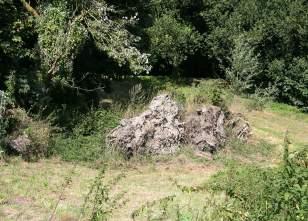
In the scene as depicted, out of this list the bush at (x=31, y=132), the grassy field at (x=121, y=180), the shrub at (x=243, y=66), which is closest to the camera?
the grassy field at (x=121, y=180)

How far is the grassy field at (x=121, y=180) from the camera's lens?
8.02 meters

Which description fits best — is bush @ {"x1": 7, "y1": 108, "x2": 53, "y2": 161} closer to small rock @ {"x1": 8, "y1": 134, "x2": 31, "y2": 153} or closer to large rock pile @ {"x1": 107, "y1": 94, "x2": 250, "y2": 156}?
small rock @ {"x1": 8, "y1": 134, "x2": 31, "y2": 153}

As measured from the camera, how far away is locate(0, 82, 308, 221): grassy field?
8.02 metres

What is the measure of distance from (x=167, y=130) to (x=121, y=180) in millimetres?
2572

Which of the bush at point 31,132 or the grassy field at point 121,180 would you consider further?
the bush at point 31,132

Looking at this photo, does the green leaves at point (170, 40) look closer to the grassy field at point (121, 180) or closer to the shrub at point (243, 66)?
the shrub at point (243, 66)

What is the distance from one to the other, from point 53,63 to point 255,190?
8.18m

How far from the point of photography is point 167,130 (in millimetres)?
12570

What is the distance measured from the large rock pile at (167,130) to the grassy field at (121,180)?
0.31m

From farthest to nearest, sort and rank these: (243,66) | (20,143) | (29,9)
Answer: (243,66) → (29,9) → (20,143)

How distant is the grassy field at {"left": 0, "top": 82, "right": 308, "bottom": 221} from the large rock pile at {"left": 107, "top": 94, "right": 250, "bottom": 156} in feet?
1.03

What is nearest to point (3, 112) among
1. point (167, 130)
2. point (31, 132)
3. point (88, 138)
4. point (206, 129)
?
point (31, 132)

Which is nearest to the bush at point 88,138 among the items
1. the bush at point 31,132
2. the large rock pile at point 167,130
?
the bush at point 31,132

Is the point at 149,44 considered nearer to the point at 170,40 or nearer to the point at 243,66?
the point at 170,40
